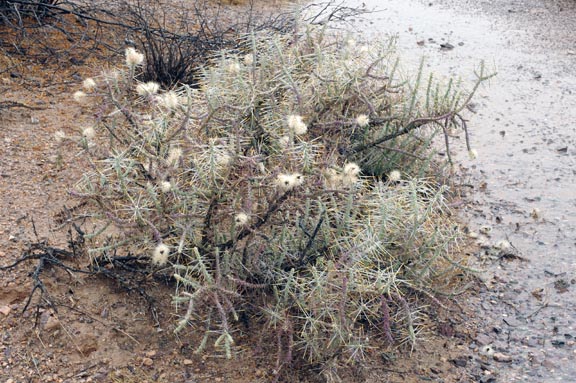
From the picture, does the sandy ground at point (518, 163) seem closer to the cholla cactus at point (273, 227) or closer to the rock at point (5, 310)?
the cholla cactus at point (273, 227)

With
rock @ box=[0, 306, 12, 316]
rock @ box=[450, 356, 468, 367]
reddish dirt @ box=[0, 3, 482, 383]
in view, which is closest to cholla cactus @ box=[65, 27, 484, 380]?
reddish dirt @ box=[0, 3, 482, 383]

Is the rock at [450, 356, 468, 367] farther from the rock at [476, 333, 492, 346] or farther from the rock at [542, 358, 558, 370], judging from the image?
the rock at [542, 358, 558, 370]

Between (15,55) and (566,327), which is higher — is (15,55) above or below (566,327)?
above

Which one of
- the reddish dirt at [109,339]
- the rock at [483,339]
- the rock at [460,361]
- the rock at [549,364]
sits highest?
the reddish dirt at [109,339]

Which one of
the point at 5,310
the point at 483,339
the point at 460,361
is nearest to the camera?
the point at 5,310

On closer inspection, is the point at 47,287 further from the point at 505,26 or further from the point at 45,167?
the point at 505,26

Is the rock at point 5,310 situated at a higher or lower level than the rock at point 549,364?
higher

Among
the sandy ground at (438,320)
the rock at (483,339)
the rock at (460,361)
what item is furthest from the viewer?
the rock at (483,339)

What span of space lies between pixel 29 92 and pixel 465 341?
3392 millimetres

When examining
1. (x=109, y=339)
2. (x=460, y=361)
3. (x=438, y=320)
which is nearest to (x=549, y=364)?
(x=460, y=361)

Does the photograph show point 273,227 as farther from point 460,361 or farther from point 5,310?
point 5,310

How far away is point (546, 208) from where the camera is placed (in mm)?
4406

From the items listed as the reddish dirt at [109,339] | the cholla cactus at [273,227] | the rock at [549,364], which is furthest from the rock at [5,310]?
the rock at [549,364]

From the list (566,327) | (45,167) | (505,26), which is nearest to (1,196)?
(45,167)
